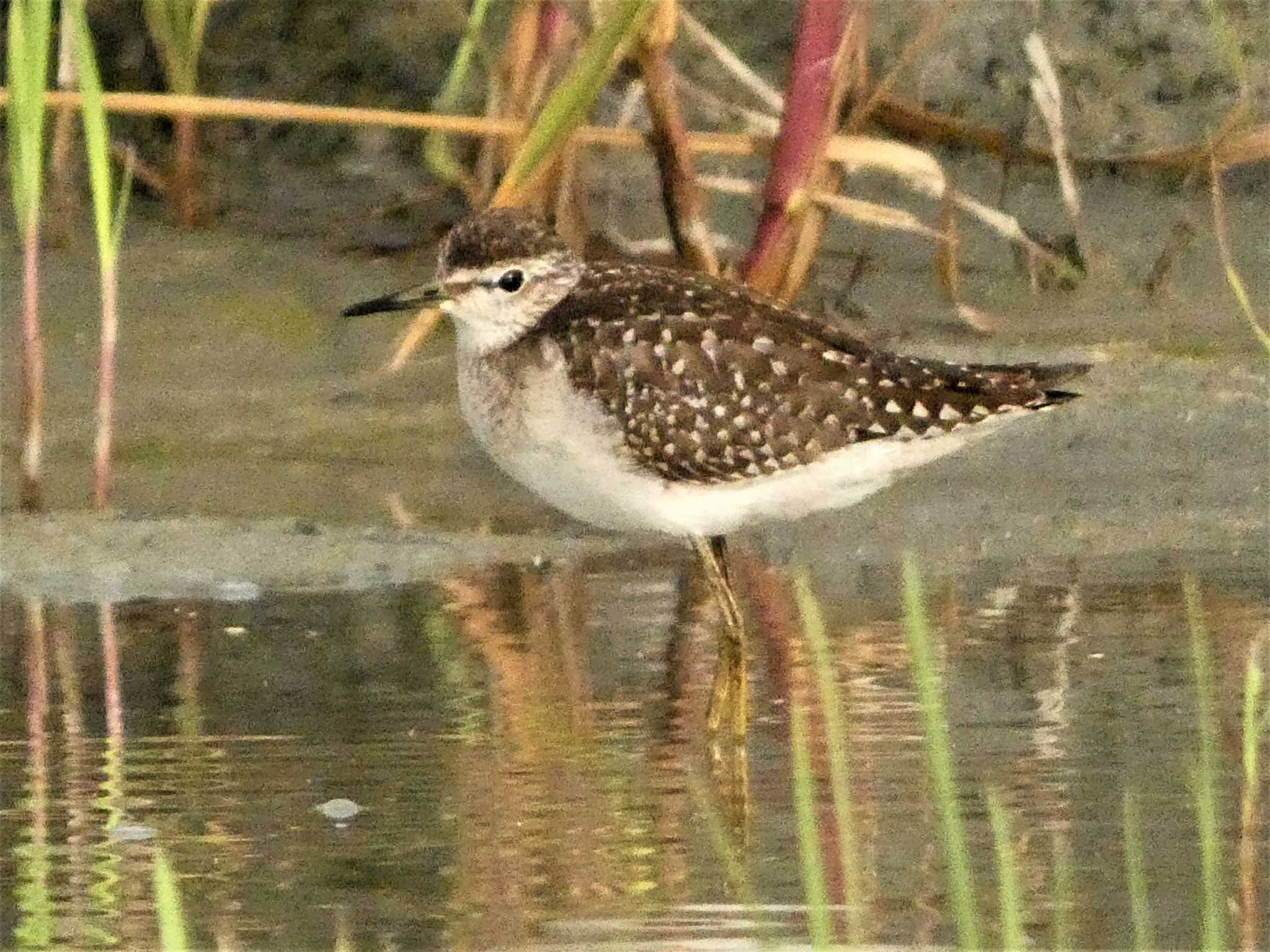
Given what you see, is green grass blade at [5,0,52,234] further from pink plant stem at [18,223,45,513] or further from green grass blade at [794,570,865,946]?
green grass blade at [794,570,865,946]

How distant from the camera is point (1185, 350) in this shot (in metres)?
9.16

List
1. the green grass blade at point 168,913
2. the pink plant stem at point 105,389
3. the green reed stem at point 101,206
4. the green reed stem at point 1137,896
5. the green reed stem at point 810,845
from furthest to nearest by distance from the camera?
the pink plant stem at point 105,389, the green reed stem at point 101,206, the green reed stem at point 1137,896, the green reed stem at point 810,845, the green grass blade at point 168,913

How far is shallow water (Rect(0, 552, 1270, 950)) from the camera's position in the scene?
4.67 metres

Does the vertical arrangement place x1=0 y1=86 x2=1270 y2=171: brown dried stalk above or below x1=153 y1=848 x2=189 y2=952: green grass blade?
above

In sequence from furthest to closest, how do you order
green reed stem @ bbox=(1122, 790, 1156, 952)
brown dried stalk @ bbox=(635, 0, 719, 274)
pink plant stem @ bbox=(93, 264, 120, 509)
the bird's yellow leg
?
1. brown dried stalk @ bbox=(635, 0, 719, 274)
2. pink plant stem @ bbox=(93, 264, 120, 509)
3. the bird's yellow leg
4. green reed stem @ bbox=(1122, 790, 1156, 952)

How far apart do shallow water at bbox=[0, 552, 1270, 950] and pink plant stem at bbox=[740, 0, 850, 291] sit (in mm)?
984

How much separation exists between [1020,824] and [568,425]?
1701 mm

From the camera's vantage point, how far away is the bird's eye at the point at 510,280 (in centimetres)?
683

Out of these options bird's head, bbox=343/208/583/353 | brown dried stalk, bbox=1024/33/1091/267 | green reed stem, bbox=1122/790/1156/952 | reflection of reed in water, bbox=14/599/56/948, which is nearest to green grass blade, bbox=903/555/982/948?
green reed stem, bbox=1122/790/1156/952

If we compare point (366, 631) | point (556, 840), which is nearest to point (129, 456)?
point (366, 631)

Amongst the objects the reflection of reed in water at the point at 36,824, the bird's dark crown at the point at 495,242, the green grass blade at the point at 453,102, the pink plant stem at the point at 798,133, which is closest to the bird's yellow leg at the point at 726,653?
the bird's dark crown at the point at 495,242

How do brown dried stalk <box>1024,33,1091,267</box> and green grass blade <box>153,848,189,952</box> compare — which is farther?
brown dried stalk <box>1024,33,1091,267</box>

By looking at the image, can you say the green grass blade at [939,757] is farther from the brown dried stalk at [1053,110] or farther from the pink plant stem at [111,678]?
the brown dried stalk at [1053,110]

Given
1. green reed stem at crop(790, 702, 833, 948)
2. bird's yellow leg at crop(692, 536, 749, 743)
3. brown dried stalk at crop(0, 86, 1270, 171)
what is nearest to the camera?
green reed stem at crop(790, 702, 833, 948)
